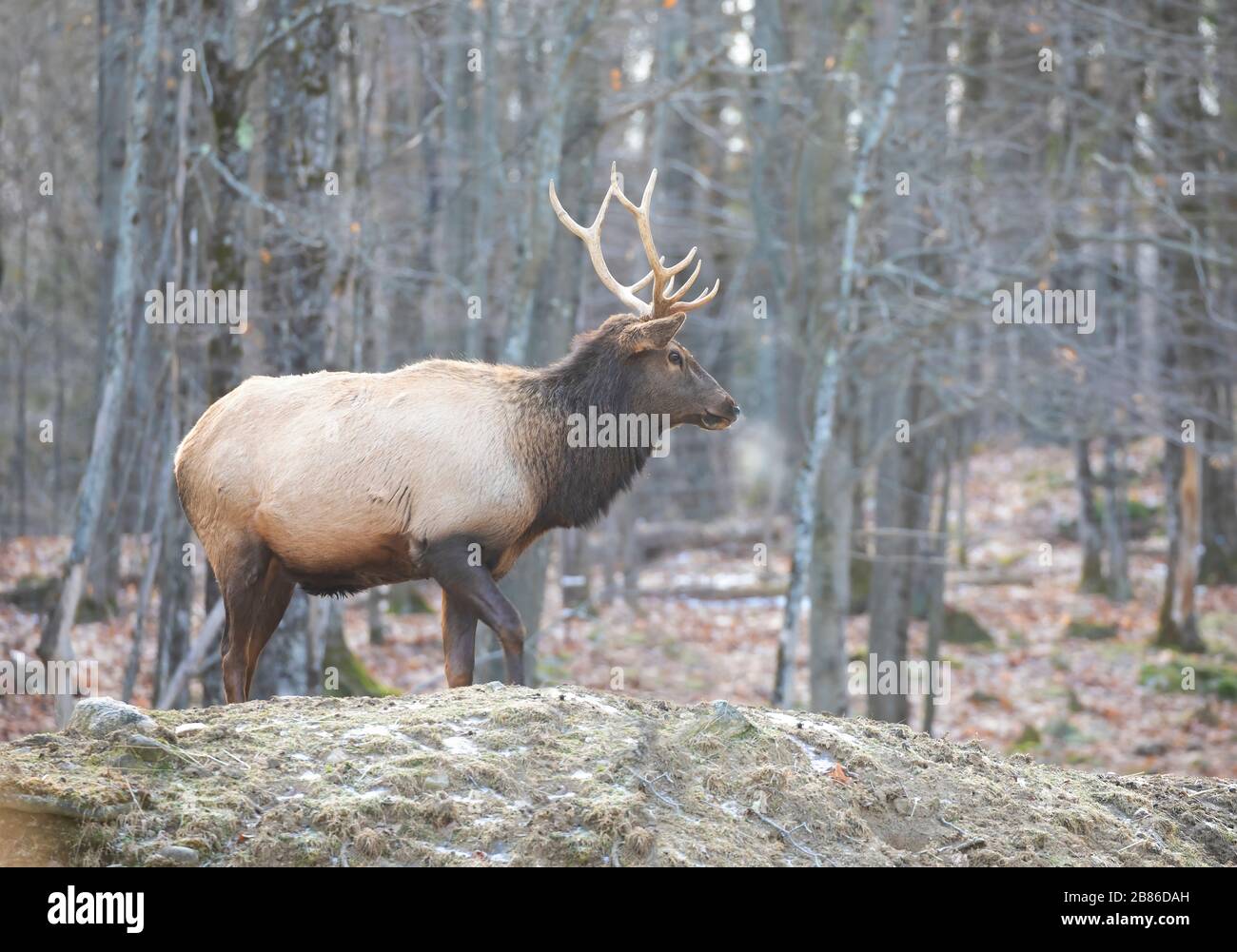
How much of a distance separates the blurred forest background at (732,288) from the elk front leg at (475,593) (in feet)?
6.39

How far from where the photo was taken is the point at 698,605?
2123cm

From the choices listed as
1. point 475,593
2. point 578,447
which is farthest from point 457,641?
point 578,447

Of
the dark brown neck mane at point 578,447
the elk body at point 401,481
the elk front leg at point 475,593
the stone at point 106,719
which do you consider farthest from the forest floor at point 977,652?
the stone at point 106,719

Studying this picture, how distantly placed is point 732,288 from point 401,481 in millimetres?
14266

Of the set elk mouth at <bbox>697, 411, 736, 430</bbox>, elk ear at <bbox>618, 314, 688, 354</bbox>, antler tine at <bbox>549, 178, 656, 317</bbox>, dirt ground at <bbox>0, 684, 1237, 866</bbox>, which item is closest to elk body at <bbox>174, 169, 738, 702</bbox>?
elk ear at <bbox>618, 314, 688, 354</bbox>

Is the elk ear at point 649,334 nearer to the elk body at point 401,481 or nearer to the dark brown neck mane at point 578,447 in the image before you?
the elk body at point 401,481

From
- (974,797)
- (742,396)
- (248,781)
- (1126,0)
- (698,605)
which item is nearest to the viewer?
(248,781)

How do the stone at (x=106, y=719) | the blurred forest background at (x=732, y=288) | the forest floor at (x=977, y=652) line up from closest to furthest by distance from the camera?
1. the stone at (x=106, y=719)
2. the blurred forest background at (x=732, y=288)
3. the forest floor at (x=977, y=652)

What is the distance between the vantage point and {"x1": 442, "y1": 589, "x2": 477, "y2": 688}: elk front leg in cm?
727

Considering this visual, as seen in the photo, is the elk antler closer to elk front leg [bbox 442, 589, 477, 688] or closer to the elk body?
the elk body

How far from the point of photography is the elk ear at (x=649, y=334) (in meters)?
7.95
